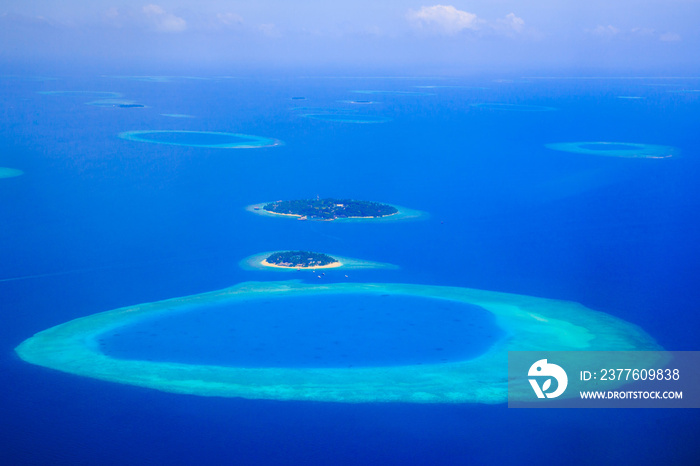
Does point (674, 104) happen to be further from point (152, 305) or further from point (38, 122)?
point (152, 305)

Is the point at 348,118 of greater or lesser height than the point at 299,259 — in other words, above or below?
above

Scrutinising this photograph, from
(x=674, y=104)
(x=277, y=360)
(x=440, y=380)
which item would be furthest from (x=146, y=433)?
(x=674, y=104)

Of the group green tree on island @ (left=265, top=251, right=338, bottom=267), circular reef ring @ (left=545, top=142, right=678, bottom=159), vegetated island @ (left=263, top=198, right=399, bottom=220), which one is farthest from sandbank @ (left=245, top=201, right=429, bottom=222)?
circular reef ring @ (left=545, top=142, right=678, bottom=159)

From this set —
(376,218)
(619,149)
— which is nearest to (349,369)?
(376,218)

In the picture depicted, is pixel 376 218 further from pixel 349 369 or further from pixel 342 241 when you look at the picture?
pixel 349 369

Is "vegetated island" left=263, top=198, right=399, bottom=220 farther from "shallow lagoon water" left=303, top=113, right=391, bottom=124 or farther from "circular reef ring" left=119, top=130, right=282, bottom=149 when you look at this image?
"shallow lagoon water" left=303, top=113, right=391, bottom=124
